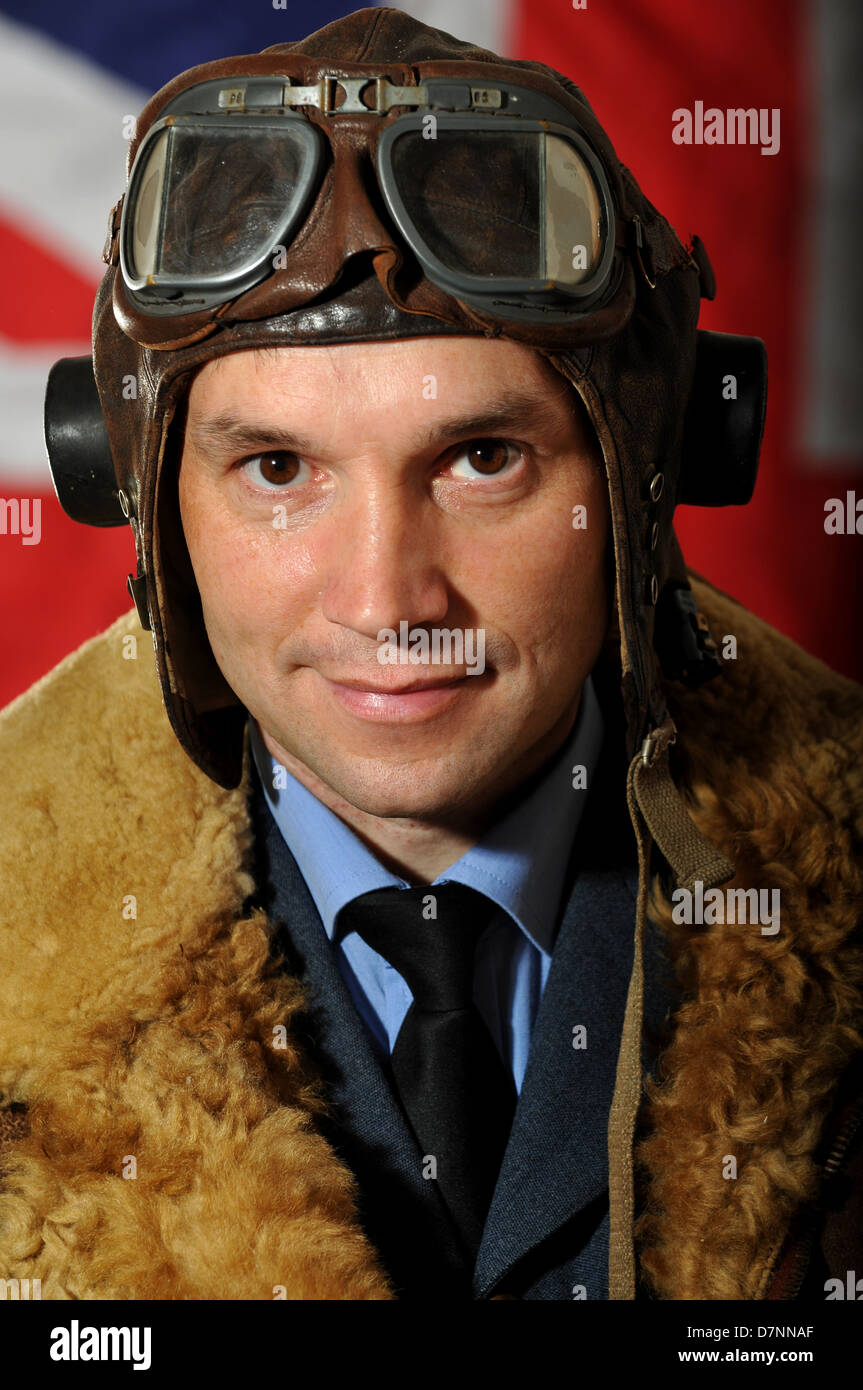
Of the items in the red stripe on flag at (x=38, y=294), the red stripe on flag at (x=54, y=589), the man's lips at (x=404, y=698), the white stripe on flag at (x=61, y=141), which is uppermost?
the white stripe on flag at (x=61, y=141)

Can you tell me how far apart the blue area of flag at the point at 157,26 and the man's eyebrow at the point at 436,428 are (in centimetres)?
109

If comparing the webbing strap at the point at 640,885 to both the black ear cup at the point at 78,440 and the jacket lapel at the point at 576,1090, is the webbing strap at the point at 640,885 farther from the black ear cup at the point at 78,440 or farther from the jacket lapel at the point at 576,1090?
the black ear cup at the point at 78,440

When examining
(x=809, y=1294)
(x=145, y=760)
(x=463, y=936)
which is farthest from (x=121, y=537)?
(x=809, y=1294)

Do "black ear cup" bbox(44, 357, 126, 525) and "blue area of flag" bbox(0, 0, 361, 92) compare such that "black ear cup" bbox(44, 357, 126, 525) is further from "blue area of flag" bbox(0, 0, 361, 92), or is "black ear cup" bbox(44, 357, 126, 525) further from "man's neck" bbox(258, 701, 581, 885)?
"blue area of flag" bbox(0, 0, 361, 92)

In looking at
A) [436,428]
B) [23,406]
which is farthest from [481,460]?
[23,406]

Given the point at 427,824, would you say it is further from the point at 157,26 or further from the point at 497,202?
the point at 157,26

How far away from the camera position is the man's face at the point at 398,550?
1.10 meters

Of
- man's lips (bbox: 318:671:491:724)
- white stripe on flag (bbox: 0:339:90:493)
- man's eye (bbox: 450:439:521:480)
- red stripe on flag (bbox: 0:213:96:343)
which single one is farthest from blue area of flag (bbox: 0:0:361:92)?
man's lips (bbox: 318:671:491:724)

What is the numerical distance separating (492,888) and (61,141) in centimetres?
136

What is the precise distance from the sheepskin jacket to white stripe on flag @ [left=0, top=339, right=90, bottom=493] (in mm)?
805

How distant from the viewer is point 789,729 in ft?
4.71

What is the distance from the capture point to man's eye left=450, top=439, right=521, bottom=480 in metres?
1.15

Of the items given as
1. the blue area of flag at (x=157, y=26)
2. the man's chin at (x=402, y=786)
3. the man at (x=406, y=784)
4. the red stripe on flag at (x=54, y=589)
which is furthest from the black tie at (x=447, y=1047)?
the blue area of flag at (x=157, y=26)

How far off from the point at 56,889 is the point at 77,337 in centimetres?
114
